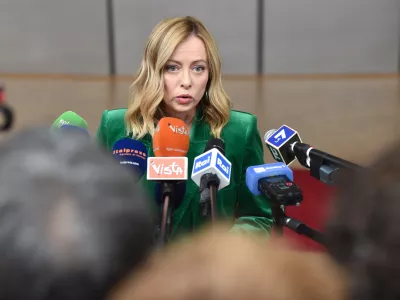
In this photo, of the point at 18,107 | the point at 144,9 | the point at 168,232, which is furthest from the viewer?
the point at 144,9

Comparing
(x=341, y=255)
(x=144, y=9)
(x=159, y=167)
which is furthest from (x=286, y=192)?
(x=144, y=9)

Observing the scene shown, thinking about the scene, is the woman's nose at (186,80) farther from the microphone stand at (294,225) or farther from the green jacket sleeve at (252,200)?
the microphone stand at (294,225)

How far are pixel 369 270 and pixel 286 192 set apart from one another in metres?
0.68

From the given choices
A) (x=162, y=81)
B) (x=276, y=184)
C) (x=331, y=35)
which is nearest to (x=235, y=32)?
(x=331, y=35)

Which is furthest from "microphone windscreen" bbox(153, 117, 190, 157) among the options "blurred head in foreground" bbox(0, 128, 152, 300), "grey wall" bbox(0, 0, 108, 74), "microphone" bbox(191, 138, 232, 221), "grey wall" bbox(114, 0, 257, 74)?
"grey wall" bbox(0, 0, 108, 74)

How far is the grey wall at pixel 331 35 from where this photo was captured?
6.87 meters

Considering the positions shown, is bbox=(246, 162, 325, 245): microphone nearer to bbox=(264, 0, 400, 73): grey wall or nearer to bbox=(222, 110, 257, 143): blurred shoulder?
bbox=(222, 110, 257, 143): blurred shoulder

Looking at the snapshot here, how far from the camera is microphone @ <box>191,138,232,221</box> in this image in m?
0.98

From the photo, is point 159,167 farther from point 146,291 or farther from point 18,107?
→ point 18,107

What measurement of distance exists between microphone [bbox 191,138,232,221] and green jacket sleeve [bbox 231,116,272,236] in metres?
0.40

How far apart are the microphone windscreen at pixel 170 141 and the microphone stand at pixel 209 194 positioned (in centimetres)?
18

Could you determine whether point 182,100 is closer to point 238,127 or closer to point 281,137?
point 238,127

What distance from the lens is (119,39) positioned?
7.07 meters

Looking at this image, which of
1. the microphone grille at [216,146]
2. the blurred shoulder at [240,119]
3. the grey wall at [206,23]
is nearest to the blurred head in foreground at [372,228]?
the microphone grille at [216,146]
